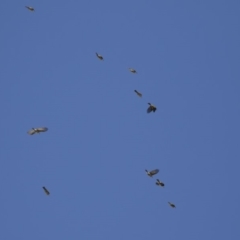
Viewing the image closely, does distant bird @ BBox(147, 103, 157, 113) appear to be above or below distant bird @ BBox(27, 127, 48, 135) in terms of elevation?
above

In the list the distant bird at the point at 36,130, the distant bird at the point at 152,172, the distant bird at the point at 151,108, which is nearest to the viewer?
the distant bird at the point at 36,130

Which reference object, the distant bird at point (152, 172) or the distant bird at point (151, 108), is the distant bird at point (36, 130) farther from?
the distant bird at point (152, 172)

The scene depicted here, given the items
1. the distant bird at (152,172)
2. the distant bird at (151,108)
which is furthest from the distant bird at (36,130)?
the distant bird at (152,172)

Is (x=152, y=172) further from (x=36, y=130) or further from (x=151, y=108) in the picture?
(x=36, y=130)

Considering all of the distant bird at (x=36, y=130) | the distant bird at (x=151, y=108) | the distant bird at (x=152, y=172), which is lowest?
the distant bird at (x=152, y=172)

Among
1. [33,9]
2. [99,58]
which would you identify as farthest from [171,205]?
[33,9]

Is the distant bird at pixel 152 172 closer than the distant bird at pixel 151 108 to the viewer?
Yes

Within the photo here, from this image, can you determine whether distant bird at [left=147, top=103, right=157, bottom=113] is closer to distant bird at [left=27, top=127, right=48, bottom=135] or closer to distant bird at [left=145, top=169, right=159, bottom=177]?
distant bird at [left=145, top=169, right=159, bottom=177]

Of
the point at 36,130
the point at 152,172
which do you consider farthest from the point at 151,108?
the point at 36,130

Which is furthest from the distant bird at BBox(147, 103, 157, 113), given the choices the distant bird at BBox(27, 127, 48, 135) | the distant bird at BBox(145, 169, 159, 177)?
the distant bird at BBox(27, 127, 48, 135)

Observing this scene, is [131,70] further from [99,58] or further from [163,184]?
[163,184]

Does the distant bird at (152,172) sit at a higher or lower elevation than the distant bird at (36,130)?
lower

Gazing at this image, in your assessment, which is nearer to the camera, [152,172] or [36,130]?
[36,130]

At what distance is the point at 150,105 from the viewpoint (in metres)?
42.8
